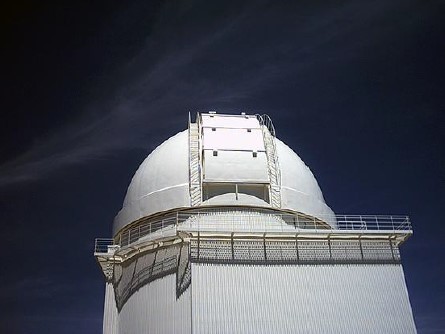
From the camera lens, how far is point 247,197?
21.0 m

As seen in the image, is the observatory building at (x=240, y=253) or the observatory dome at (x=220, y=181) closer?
the observatory building at (x=240, y=253)

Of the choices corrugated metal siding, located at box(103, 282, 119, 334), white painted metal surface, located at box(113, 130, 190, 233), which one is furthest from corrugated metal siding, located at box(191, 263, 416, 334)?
corrugated metal siding, located at box(103, 282, 119, 334)

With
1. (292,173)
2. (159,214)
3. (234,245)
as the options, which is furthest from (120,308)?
(292,173)

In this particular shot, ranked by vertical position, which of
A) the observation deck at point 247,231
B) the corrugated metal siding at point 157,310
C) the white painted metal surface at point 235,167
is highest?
the white painted metal surface at point 235,167

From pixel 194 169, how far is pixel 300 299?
697 centimetres

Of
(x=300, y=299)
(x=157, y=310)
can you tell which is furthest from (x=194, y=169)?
(x=300, y=299)

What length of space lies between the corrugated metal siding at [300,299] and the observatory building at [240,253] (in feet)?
0.13

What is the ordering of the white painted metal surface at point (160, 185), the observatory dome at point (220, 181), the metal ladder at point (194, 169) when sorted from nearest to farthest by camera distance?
1. the metal ladder at point (194, 169)
2. the observatory dome at point (220, 181)
3. the white painted metal surface at point (160, 185)

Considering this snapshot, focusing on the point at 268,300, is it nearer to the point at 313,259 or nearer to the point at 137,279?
the point at 313,259

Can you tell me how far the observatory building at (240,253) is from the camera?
1866 cm

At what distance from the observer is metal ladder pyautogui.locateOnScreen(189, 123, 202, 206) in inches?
822

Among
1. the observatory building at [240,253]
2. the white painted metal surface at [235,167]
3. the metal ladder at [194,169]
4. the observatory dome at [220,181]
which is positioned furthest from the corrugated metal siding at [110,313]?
the white painted metal surface at [235,167]

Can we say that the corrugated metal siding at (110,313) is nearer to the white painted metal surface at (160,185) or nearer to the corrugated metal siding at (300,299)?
the white painted metal surface at (160,185)

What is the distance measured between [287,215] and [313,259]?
230 cm
